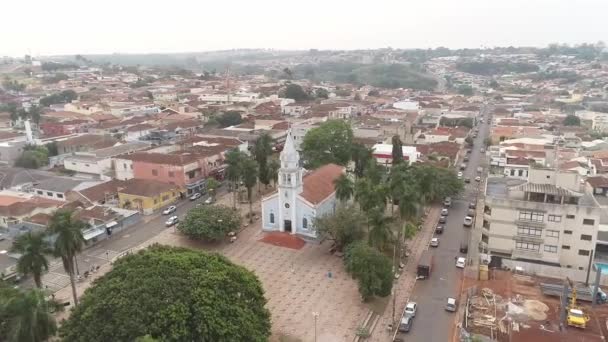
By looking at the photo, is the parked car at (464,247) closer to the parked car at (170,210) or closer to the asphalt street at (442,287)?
the asphalt street at (442,287)

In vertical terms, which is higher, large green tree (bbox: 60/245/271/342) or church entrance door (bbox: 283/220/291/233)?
large green tree (bbox: 60/245/271/342)

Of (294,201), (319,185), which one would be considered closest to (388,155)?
(319,185)

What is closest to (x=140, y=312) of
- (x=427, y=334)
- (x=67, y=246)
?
(x=67, y=246)

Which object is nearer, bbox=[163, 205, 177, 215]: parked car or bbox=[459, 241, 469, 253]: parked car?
bbox=[459, 241, 469, 253]: parked car

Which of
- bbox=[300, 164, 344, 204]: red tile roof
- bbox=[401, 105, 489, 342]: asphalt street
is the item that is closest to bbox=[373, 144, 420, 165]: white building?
bbox=[401, 105, 489, 342]: asphalt street

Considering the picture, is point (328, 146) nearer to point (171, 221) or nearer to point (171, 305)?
point (171, 221)

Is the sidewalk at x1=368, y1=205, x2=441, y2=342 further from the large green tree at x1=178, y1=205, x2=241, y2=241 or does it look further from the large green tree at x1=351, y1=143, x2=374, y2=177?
the large green tree at x1=178, y1=205, x2=241, y2=241
